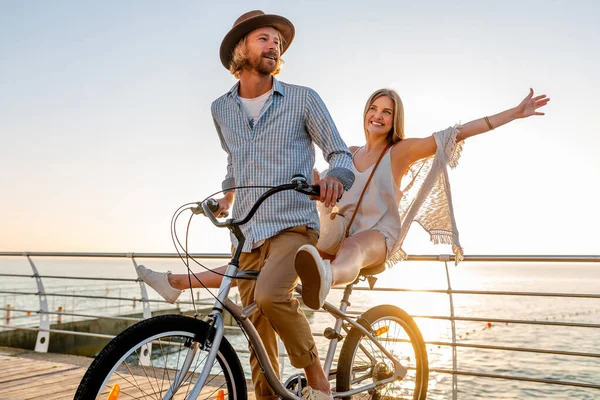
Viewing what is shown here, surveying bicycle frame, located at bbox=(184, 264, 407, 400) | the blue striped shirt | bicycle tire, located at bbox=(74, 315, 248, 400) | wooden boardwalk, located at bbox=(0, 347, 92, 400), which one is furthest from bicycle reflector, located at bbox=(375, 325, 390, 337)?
wooden boardwalk, located at bbox=(0, 347, 92, 400)

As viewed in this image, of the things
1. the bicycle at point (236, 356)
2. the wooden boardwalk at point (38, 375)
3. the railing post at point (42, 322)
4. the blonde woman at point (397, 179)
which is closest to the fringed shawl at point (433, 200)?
the blonde woman at point (397, 179)

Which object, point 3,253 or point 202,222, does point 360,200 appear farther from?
→ point 3,253

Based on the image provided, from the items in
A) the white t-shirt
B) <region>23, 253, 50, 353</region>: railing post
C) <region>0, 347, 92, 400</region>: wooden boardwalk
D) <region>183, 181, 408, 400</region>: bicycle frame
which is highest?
the white t-shirt

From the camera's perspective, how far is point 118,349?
4.77ft

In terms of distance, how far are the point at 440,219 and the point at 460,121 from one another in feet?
1.63

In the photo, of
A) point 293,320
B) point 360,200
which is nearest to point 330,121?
point 360,200

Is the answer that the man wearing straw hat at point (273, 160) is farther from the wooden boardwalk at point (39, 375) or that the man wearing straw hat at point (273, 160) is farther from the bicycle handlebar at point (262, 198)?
the wooden boardwalk at point (39, 375)

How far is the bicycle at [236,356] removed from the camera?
151 cm

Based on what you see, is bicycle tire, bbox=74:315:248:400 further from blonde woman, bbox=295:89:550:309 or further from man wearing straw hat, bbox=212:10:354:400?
blonde woman, bbox=295:89:550:309

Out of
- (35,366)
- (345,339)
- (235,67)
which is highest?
(235,67)

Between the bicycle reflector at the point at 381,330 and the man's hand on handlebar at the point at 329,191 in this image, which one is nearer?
the man's hand on handlebar at the point at 329,191

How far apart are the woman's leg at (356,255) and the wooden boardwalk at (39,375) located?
134 cm

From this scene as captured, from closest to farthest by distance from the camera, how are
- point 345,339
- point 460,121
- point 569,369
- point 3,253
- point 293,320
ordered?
point 293,320 → point 345,339 → point 460,121 → point 3,253 → point 569,369

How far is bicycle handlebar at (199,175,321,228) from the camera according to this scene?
5.55ft
